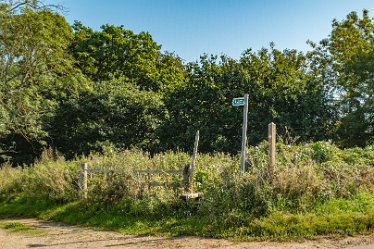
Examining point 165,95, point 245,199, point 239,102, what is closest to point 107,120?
point 165,95

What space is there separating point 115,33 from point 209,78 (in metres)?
13.1

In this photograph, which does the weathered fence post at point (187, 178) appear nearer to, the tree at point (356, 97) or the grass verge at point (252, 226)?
the grass verge at point (252, 226)

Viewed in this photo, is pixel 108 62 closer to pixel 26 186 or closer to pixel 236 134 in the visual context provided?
pixel 236 134

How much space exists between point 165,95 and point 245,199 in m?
20.4

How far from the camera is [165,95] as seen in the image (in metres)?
29.9

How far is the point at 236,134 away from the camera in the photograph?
26828 millimetres

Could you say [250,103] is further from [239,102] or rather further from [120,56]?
[239,102]

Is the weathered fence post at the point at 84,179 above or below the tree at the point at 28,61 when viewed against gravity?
below

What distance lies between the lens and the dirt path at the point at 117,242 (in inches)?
333

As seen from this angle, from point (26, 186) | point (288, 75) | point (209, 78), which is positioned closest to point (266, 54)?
point (288, 75)

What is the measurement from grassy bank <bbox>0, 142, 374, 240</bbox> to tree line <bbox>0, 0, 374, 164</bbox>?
244 inches

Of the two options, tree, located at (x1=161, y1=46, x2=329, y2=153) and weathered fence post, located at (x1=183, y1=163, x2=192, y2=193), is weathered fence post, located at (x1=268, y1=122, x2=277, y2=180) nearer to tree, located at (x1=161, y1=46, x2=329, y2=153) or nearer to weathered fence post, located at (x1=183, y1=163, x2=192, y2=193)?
weathered fence post, located at (x1=183, y1=163, x2=192, y2=193)

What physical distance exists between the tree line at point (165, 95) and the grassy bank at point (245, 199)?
6.19 metres

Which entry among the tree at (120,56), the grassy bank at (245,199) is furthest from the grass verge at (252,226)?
the tree at (120,56)
